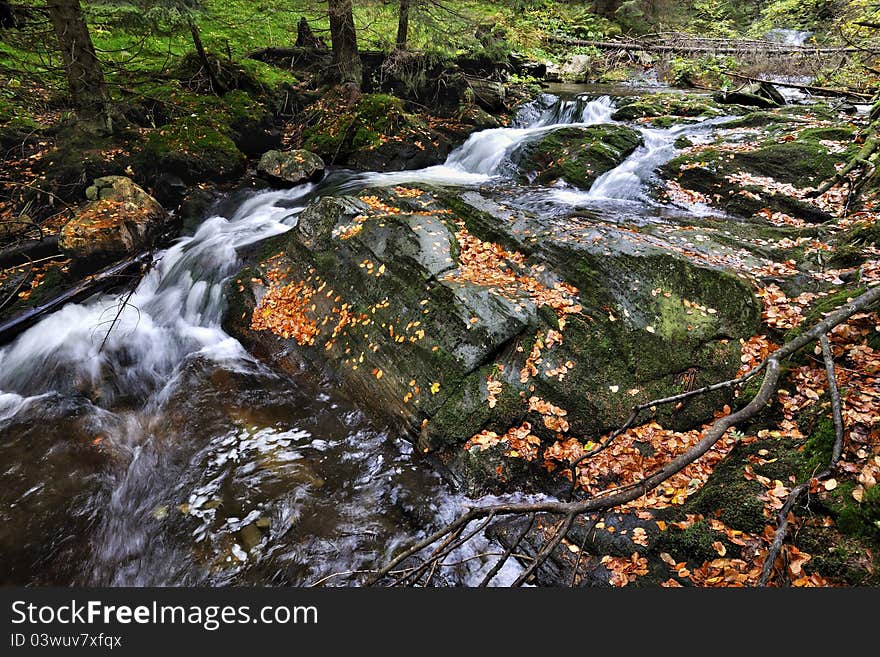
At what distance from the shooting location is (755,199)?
25.6ft

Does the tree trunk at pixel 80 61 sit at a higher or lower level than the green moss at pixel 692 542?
higher

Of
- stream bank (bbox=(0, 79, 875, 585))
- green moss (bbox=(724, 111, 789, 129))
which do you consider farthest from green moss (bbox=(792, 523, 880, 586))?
green moss (bbox=(724, 111, 789, 129))

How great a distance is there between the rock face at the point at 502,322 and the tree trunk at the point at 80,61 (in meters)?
7.05

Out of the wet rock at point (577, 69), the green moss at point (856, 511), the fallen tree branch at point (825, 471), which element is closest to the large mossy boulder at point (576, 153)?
the fallen tree branch at point (825, 471)

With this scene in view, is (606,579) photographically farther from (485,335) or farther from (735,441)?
(485,335)

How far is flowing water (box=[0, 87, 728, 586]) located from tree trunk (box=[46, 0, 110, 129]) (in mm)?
4641

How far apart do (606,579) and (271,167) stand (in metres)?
11.0

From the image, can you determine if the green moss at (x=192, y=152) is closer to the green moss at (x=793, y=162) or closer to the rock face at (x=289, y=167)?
the rock face at (x=289, y=167)

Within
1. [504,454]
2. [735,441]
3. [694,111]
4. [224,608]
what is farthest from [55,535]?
[694,111]

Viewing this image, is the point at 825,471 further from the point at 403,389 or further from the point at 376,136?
the point at 376,136

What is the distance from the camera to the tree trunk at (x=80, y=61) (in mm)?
8188

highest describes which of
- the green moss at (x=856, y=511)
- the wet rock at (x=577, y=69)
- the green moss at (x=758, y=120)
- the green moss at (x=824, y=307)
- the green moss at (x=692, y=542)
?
the wet rock at (x=577, y=69)

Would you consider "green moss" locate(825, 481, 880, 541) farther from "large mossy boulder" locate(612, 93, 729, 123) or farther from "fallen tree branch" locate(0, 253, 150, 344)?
"large mossy boulder" locate(612, 93, 729, 123)

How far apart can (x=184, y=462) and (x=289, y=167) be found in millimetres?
8106
